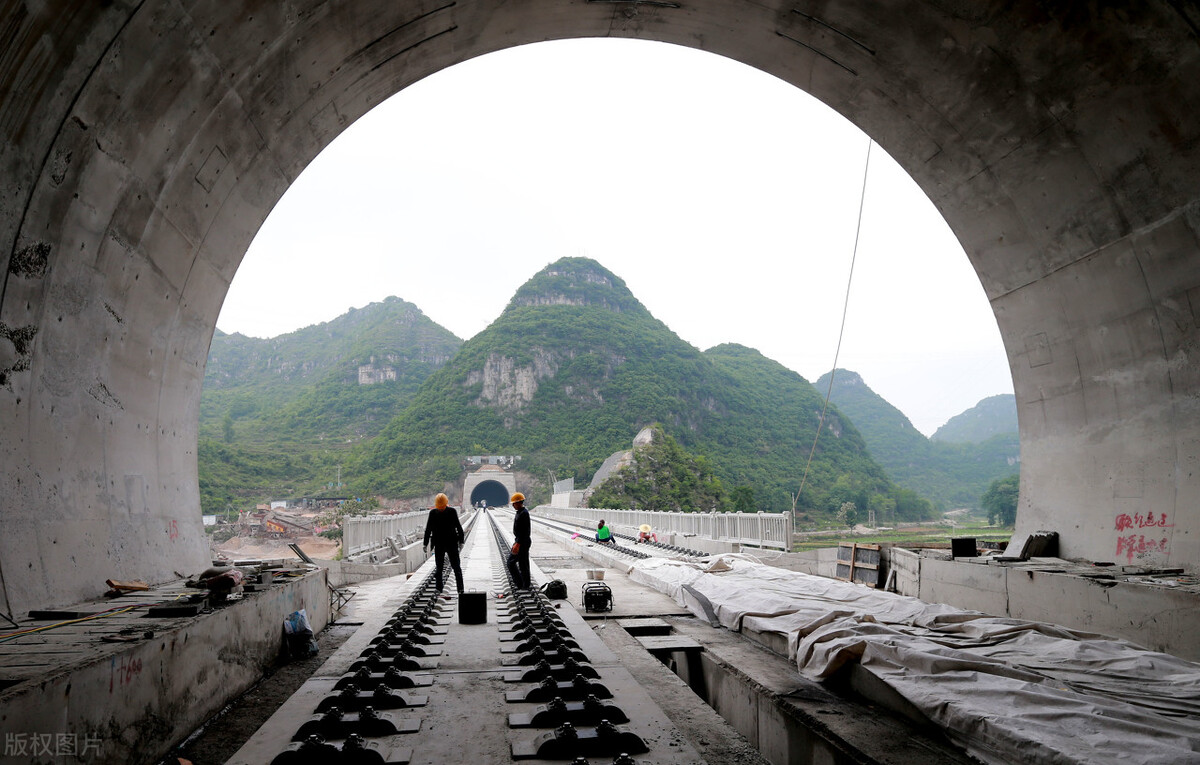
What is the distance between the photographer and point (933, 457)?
437 ft

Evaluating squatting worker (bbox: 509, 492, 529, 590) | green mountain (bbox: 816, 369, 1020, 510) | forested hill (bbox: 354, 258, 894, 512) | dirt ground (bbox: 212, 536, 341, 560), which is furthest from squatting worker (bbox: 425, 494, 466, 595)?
green mountain (bbox: 816, 369, 1020, 510)

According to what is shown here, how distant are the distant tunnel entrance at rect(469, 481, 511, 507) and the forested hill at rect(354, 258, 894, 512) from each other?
10559mm

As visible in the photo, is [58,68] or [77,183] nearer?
[58,68]

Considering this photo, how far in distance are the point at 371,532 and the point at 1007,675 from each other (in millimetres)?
15960

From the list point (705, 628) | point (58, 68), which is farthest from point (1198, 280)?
point (58, 68)

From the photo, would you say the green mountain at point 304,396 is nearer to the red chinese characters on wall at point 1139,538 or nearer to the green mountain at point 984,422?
the red chinese characters on wall at point 1139,538

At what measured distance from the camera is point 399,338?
178625 mm

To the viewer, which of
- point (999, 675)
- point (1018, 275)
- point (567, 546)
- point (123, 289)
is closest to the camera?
point (999, 675)

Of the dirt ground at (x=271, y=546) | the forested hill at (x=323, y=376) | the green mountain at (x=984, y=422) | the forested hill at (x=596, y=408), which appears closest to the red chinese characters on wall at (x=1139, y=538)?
the dirt ground at (x=271, y=546)

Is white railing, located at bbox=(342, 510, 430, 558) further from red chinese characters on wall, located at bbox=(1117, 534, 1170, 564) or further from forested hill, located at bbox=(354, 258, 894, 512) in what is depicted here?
forested hill, located at bbox=(354, 258, 894, 512)

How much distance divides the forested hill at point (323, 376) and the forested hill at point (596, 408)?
12129 mm

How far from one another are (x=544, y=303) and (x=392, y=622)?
172244 millimetres

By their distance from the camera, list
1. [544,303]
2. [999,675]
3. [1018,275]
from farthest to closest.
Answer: [544,303], [1018,275], [999,675]

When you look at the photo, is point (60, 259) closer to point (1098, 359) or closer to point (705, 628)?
point (705, 628)
